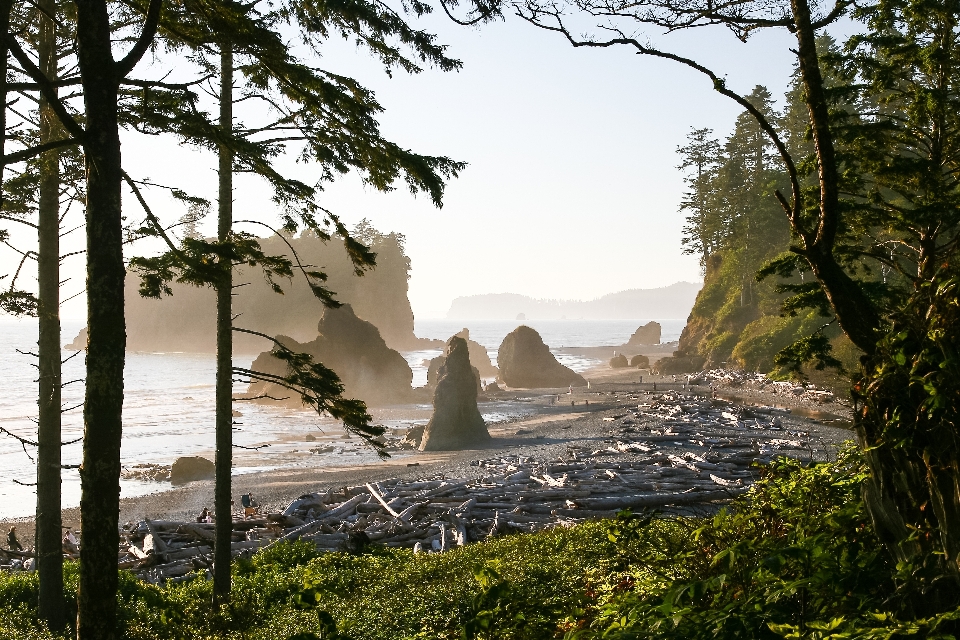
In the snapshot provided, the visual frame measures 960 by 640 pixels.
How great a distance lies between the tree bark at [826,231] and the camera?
445cm

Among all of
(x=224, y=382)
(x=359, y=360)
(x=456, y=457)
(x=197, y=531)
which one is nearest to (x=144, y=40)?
(x=224, y=382)

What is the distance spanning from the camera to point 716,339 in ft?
183

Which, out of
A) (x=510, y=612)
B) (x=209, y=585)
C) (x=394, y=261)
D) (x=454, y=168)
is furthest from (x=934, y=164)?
(x=394, y=261)

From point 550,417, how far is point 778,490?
33077mm

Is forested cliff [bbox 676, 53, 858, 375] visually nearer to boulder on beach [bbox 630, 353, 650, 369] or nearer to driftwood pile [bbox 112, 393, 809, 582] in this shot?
boulder on beach [bbox 630, 353, 650, 369]

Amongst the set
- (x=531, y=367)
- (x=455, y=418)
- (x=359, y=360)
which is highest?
(x=359, y=360)

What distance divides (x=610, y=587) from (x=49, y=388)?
8673 millimetres

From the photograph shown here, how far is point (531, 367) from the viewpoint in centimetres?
6150

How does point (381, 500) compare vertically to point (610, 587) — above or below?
below

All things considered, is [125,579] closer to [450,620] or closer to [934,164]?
[450,620]

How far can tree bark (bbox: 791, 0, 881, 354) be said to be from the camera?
4.45m

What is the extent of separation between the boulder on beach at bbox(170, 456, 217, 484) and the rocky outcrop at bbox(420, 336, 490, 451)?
9.28 meters

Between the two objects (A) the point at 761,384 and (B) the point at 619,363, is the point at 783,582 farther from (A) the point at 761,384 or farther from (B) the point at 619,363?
(B) the point at 619,363

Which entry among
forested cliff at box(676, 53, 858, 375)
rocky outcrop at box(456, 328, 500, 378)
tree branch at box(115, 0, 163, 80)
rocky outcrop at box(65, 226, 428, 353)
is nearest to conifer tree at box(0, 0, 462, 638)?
tree branch at box(115, 0, 163, 80)
